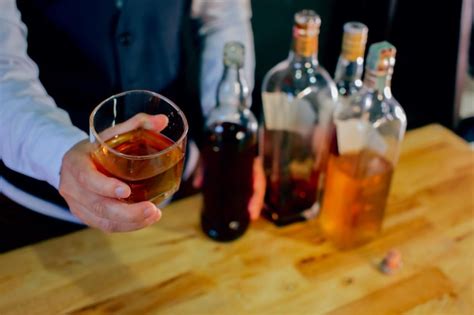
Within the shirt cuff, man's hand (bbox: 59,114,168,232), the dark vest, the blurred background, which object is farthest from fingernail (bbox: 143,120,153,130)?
the blurred background

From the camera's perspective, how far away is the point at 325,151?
0.90 metres

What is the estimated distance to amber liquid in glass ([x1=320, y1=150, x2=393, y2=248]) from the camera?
2.78ft

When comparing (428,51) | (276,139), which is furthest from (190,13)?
(428,51)

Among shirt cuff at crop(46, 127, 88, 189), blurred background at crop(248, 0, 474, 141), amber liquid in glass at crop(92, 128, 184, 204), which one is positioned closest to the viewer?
amber liquid in glass at crop(92, 128, 184, 204)

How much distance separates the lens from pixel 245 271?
827 millimetres

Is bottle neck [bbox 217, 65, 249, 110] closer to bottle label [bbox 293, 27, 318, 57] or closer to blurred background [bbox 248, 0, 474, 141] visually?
bottle label [bbox 293, 27, 318, 57]

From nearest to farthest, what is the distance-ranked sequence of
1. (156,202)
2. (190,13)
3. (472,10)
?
(156,202)
(190,13)
(472,10)

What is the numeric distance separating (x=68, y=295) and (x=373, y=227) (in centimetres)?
46

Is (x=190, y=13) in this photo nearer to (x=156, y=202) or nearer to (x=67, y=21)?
(x=67, y=21)

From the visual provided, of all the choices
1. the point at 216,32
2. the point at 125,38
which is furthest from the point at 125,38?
the point at 216,32

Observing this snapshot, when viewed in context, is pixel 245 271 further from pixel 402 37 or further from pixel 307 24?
pixel 402 37

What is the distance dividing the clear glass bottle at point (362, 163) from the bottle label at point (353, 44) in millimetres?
45

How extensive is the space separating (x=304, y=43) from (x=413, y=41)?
102 cm

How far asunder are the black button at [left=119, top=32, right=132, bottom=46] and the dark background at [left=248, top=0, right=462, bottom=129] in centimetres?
62
